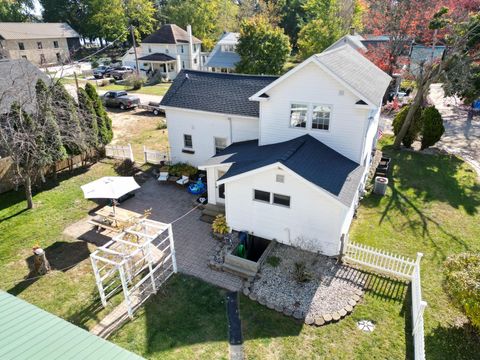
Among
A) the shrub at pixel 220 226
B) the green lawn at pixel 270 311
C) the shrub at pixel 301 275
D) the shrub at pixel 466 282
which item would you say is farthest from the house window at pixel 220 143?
the shrub at pixel 466 282

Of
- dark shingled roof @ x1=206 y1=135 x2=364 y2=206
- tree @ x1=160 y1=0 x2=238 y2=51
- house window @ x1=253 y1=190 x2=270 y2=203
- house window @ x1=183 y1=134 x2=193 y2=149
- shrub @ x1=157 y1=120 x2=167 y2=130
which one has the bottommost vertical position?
shrub @ x1=157 y1=120 x2=167 y2=130

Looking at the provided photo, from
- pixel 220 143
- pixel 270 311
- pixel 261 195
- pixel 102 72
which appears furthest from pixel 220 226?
pixel 102 72

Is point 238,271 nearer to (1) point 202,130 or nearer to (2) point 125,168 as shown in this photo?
(1) point 202,130

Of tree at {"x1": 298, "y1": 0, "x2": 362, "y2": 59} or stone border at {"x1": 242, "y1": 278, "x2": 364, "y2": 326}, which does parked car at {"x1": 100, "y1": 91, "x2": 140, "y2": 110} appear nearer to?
tree at {"x1": 298, "y1": 0, "x2": 362, "y2": 59}

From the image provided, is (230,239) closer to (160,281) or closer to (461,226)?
(160,281)

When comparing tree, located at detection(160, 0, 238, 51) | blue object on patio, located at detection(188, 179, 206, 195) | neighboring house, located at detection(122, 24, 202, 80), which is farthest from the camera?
tree, located at detection(160, 0, 238, 51)

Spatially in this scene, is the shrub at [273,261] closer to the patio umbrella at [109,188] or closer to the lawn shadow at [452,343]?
the lawn shadow at [452,343]

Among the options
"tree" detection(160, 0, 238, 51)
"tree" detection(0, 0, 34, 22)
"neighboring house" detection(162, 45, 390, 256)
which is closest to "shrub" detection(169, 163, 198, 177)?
"neighboring house" detection(162, 45, 390, 256)
